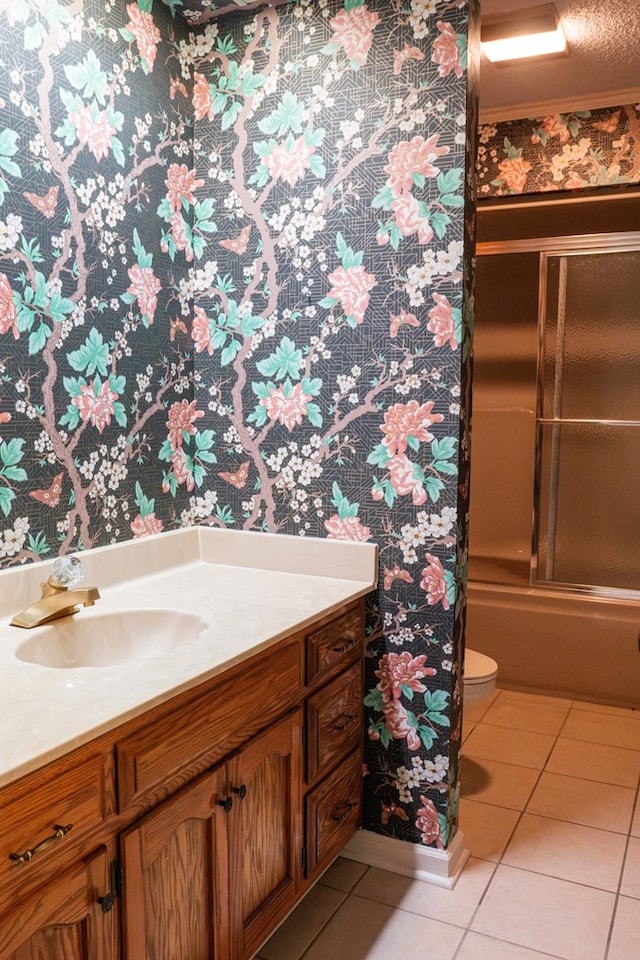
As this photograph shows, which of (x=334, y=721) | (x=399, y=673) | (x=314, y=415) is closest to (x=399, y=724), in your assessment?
(x=399, y=673)

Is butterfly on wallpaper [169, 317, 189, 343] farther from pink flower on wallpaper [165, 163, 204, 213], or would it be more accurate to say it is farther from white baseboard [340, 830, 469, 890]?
white baseboard [340, 830, 469, 890]

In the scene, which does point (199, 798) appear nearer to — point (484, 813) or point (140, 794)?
point (140, 794)

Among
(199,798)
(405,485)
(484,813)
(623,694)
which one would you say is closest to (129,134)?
(405,485)

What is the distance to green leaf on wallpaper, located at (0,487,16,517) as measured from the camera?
5.77 feet

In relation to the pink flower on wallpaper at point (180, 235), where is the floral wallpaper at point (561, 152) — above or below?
above

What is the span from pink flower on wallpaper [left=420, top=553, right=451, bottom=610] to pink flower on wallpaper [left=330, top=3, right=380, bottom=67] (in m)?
1.35

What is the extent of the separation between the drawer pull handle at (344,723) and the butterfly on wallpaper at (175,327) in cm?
117

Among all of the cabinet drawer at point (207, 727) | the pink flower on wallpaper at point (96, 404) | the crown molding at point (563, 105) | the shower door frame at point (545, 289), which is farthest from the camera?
the shower door frame at point (545, 289)

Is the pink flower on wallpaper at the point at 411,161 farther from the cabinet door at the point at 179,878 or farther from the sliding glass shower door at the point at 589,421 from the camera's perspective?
the sliding glass shower door at the point at 589,421

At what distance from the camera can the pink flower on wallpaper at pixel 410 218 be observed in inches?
80.7

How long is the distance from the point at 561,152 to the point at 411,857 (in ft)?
9.35

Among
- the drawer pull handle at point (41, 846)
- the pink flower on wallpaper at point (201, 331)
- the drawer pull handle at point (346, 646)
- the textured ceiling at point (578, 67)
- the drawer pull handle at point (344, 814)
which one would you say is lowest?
the drawer pull handle at point (344, 814)

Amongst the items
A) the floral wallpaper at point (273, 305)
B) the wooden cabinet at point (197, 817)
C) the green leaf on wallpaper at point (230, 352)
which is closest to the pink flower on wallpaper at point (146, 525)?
the floral wallpaper at point (273, 305)

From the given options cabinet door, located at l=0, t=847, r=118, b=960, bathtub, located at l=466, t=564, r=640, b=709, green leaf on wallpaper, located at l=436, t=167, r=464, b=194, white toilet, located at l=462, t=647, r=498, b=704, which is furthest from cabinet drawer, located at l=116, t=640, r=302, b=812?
bathtub, located at l=466, t=564, r=640, b=709
